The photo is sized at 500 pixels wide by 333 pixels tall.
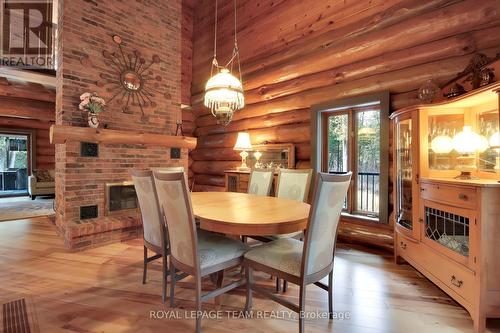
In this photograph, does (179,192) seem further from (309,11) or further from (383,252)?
(309,11)

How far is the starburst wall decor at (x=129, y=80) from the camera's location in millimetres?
3765

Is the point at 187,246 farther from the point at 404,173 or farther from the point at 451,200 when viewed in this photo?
the point at 404,173

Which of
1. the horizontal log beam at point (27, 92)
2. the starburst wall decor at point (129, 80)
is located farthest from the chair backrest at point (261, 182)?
the horizontal log beam at point (27, 92)

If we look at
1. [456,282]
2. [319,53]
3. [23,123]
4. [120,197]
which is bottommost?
[456,282]

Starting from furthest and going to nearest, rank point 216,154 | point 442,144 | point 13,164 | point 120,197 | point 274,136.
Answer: point 13,164 < point 216,154 < point 274,136 < point 120,197 < point 442,144

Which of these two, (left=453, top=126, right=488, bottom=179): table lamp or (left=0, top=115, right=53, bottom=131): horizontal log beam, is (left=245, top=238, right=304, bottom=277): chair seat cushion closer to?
(left=453, top=126, right=488, bottom=179): table lamp

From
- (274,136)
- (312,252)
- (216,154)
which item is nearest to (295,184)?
(312,252)

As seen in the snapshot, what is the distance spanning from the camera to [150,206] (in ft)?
6.87

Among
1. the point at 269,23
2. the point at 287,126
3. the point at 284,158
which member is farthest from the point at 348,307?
the point at 269,23

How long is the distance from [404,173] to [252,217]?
190 cm

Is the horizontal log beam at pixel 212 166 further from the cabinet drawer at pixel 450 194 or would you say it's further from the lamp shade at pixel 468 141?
the lamp shade at pixel 468 141

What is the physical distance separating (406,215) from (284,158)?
1.97m

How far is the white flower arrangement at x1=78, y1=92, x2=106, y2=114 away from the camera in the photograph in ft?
11.0

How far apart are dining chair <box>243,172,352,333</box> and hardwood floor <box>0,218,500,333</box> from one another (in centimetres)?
26
